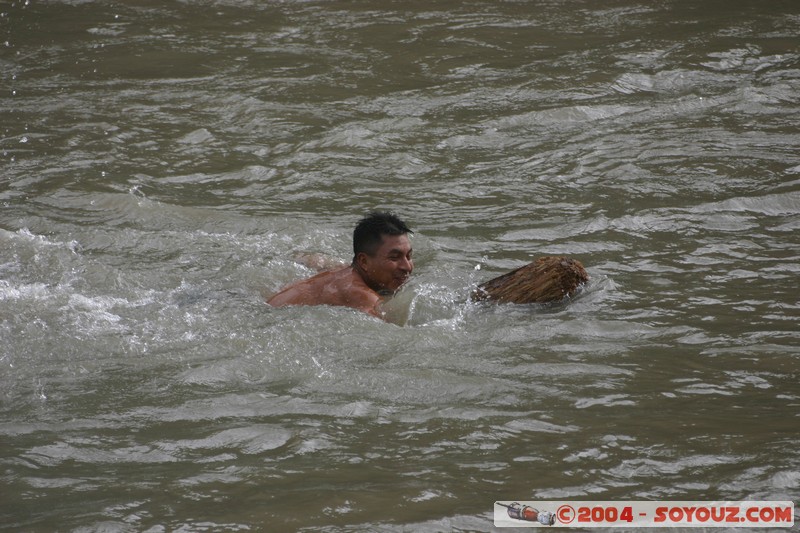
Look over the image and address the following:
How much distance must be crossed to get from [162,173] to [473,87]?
12.8 feet

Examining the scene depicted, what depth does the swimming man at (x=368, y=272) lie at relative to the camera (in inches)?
288

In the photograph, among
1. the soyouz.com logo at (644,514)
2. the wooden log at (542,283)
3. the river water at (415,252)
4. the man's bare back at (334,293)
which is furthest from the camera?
the man's bare back at (334,293)

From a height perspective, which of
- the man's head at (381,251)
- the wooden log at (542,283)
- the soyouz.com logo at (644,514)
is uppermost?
the man's head at (381,251)

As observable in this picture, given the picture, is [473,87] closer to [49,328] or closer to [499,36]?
[499,36]

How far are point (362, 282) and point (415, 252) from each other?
1.15 m

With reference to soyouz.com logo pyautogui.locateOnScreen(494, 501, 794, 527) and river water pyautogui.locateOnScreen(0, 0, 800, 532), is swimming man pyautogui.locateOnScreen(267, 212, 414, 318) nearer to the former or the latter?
river water pyautogui.locateOnScreen(0, 0, 800, 532)

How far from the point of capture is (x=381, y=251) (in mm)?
7375

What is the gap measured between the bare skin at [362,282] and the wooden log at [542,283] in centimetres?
61

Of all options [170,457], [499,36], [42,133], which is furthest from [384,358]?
[499,36]

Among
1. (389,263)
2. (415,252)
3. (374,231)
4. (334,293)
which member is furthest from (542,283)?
(415,252)

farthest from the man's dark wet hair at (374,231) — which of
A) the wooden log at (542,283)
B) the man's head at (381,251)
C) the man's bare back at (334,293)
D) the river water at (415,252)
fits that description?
the wooden log at (542,283)

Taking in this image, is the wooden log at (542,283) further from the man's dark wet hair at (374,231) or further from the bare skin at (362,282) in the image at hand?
the man's dark wet hair at (374,231)

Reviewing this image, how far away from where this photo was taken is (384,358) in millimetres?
6277

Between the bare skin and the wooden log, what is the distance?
0.61 m
